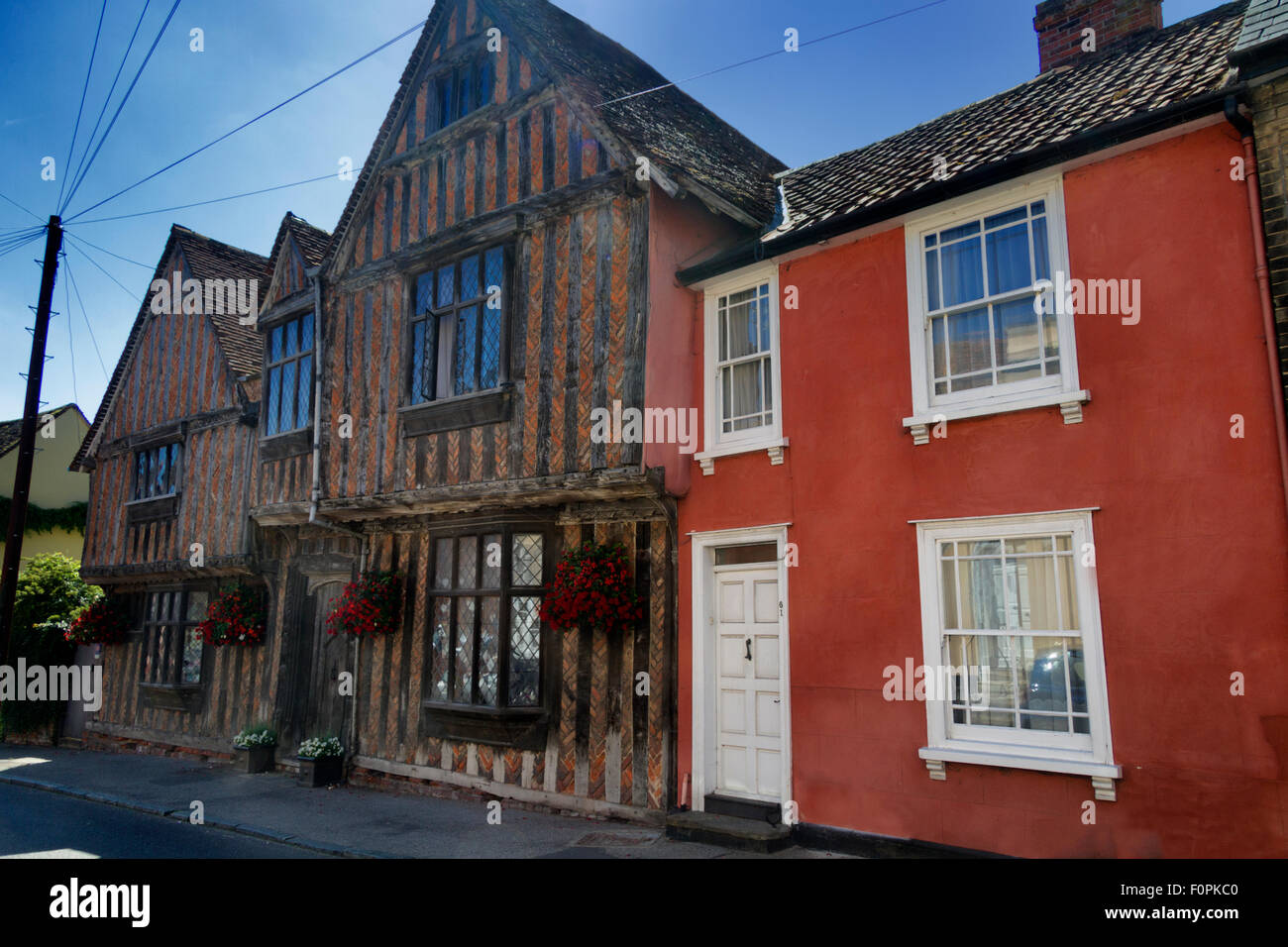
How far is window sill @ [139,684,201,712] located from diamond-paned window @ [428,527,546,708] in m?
6.75

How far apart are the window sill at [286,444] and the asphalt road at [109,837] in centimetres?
533

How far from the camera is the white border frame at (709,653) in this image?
8492 mm

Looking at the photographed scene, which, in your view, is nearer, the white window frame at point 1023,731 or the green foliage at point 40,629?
the white window frame at point 1023,731

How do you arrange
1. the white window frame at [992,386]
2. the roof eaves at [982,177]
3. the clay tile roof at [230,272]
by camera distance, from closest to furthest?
the roof eaves at [982,177]
the white window frame at [992,386]
the clay tile roof at [230,272]

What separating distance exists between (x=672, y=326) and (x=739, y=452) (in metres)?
1.64

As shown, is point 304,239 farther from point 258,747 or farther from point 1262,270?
point 1262,270

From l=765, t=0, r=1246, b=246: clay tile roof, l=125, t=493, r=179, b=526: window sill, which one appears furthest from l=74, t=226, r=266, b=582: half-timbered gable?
l=765, t=0, r=1246, b=246: clay tile roof

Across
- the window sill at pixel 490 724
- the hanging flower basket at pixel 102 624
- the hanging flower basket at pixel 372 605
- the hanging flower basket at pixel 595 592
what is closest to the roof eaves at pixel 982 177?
the hanging flower basket at pixel 595 592

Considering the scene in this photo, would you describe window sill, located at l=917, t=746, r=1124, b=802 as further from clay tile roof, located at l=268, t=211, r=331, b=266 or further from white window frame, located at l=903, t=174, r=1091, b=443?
clay tile roof, located at l=268, t=211, r=331, b=266

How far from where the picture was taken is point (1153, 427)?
21.8 feet

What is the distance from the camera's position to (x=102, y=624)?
17.8 m

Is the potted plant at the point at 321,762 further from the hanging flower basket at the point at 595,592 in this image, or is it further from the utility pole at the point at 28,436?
the utility pole at the point at 28,436

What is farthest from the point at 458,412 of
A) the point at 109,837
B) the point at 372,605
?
the point at 109,837

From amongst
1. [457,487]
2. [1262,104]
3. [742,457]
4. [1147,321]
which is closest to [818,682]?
[742,457]
